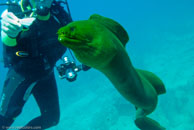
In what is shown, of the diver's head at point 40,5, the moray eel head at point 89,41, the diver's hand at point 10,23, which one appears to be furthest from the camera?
the diver's head at point 40,5

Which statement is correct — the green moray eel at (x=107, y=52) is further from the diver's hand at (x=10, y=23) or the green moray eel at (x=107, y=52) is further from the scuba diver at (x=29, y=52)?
the scuba diver at (x=29, y=52)

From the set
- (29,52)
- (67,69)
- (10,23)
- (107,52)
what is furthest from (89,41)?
(67,69)

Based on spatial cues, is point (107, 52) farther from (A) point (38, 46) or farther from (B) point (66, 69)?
(B) point (66, 69)

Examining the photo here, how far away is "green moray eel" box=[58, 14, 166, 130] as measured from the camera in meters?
1.27

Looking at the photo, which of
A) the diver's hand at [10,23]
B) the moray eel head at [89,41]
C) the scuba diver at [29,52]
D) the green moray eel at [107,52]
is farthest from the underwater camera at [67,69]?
the moray eel head at [89,41]

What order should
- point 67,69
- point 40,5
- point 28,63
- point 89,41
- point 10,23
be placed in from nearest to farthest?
point 89,41, point 10,23, point 40,5, point 28,63, point 67,69

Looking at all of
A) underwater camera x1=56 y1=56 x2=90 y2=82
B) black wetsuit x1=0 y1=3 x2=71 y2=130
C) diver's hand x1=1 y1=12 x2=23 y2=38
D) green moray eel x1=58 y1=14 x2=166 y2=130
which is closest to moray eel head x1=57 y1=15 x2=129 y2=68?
green moray eel x1=58 y1=14 x2=166 y2=130

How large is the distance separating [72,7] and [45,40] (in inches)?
4484

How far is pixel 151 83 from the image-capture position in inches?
93.6

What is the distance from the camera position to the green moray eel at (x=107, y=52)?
1267 millimetres

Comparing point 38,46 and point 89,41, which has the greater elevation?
point 89,41

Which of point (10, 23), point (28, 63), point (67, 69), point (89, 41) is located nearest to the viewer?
point (89, 41)

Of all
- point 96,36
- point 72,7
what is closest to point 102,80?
point 96,36

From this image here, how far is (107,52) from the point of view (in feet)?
4.40
